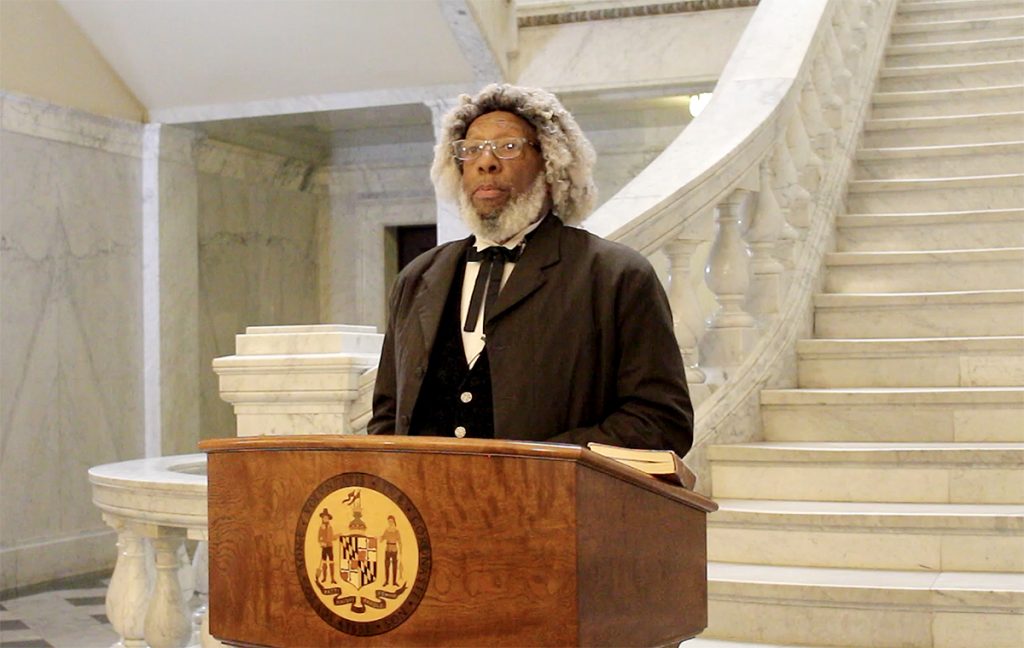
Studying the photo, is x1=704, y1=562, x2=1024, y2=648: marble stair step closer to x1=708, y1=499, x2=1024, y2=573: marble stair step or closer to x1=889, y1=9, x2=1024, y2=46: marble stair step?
x1=708, y1=499, x2=1024, y2=573: marble stair step

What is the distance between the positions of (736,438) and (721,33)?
459 cm

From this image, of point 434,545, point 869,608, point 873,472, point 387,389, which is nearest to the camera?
point 434,545

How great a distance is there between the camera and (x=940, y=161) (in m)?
6.46

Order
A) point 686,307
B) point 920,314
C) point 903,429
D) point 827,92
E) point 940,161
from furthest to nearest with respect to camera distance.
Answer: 1. point 940,161
2. point 827,92
3. point 920,314
4. point 903,429
5. point 686,307

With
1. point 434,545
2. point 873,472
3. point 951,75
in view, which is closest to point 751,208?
point 873,472

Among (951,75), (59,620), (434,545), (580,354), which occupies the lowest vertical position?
(59,620)

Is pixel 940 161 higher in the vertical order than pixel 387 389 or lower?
higher

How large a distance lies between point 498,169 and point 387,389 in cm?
46

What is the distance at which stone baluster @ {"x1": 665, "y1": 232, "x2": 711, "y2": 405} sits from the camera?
14.7ft

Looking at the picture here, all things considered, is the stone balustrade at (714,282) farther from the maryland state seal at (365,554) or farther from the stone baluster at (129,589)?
the maryland state seal at (365,554)

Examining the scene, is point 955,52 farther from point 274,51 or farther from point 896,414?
point 274,51

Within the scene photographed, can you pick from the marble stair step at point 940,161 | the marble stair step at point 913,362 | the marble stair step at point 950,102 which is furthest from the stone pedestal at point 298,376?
the marble stair step at point 950,102

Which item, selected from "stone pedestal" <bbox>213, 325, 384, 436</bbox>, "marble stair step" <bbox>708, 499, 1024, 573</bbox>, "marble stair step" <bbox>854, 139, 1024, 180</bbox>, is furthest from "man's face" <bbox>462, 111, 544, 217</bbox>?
"marble stair step" <bbox>854, 139, 1024, 180</bbox>

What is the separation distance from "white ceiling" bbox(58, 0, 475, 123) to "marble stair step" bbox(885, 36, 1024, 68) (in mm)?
2720
